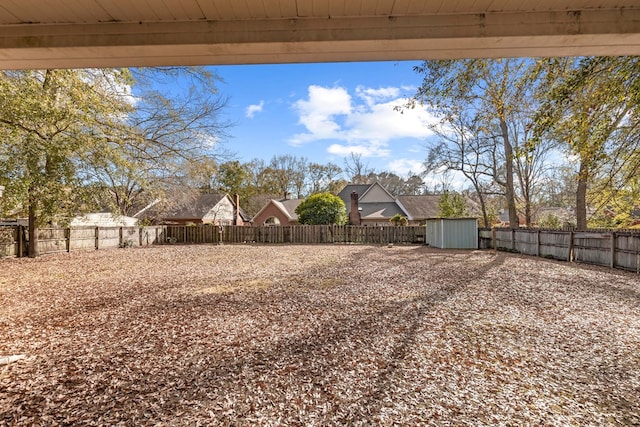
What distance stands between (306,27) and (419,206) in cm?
2849

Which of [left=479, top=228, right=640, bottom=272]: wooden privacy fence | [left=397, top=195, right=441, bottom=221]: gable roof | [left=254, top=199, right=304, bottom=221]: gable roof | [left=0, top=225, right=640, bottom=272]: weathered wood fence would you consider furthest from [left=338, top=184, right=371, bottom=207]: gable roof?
[left=479, top=228, right=640, bottom=272]: wooden privacy fence

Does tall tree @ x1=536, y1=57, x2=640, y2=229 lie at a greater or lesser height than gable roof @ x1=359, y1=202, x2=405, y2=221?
greater

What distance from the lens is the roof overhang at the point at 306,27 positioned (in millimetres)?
2059

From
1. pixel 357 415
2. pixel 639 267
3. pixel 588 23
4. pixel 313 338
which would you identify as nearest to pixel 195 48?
pixel 588 23

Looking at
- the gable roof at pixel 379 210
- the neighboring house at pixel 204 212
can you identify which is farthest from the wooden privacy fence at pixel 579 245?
the neighboring house at pixel 204 212

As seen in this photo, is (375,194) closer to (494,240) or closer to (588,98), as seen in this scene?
(494,240)

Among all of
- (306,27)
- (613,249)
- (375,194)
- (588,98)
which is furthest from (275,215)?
(306,27)

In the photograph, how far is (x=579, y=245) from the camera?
10.3 m

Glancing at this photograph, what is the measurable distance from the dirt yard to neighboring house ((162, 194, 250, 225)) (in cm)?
2169

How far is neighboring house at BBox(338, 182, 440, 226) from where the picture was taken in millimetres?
27328

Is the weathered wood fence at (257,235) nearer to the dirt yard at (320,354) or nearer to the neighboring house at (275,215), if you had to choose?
the neighboring house at (275,215)

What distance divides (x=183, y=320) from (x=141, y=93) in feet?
30.6

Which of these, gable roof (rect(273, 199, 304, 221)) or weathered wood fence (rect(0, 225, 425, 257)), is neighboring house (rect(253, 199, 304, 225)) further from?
weathered wood fence (rect(0, 225, 425, 257))

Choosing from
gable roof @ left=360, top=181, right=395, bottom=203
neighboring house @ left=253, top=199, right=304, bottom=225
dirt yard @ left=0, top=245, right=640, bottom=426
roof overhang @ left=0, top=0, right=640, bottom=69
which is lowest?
dirt yard @ left=0, top=245, right=640, bottom=426
